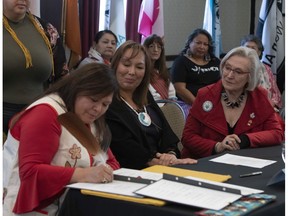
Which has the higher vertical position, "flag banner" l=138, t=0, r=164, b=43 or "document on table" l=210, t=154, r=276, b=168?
"flag banner" l=138, t=0, r=164, b=43

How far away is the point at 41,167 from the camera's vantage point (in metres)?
1.82

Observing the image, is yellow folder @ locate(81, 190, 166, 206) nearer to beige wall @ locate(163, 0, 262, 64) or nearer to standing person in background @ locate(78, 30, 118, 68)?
standing person in background @ locate(78, 30, 118, 68)

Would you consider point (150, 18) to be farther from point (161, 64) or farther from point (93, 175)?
point (93, 175)

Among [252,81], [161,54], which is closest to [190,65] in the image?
[161,54]

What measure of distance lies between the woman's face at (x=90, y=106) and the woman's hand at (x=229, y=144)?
0.82 meters

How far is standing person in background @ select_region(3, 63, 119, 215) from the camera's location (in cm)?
182

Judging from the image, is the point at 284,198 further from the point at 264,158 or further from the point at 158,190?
the point at 264,158

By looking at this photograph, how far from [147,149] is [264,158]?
539 millimetres

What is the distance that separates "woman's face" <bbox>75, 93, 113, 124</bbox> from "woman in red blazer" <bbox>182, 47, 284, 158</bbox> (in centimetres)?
86

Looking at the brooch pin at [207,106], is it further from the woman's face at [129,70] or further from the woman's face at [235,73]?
the woman's face at [129,70]

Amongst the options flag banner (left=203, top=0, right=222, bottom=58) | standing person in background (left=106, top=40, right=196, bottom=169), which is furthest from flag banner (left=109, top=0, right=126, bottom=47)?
standing person in background (left=106, top=40, right=196, bottom=169)

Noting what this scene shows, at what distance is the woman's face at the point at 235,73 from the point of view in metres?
2.77

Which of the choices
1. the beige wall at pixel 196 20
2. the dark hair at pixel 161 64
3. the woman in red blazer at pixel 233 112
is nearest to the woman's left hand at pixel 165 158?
the woman in red blazer at pixel 233 112

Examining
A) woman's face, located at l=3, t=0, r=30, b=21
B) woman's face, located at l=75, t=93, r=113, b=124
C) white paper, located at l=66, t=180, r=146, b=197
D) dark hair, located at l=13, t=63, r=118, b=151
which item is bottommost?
white paper, located at l=66, t=180, r=146, b=197
